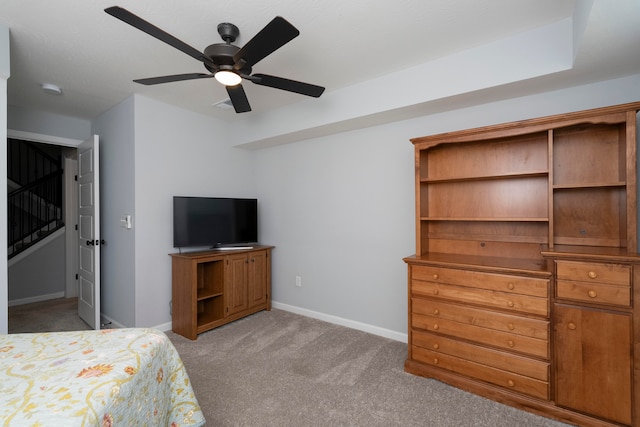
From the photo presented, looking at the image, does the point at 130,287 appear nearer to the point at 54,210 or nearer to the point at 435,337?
the point at 435,337

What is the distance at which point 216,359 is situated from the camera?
2.61m

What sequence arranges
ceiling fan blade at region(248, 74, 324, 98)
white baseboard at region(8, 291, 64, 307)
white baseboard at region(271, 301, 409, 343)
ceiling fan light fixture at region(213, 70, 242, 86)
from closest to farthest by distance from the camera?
ceiling fan light fixture at region(213, 70, 242, 86)
ceiling fan blade at region(248, 74, 324, 98)
white baseboard at region(271, 301, 409, 343)
white baseboard at region(8, 291, 64, 307)

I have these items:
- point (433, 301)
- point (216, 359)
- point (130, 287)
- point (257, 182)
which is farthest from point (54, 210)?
point (433, 301)

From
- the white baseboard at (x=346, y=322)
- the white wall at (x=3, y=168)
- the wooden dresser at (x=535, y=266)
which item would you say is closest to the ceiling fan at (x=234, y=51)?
the white wall at (x=3, y=168)

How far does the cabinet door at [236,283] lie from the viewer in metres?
3.36

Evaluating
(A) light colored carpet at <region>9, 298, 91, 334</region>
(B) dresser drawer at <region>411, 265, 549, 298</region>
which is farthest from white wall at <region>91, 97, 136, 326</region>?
(B) dresser drawer at <region>411, 265, 549, 298</region>

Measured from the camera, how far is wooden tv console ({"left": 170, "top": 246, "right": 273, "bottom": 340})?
120 inches

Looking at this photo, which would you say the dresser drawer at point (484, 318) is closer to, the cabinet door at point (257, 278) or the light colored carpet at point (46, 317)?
the cabinet door at point (257, 278)

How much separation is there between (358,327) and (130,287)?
2455 millimetres

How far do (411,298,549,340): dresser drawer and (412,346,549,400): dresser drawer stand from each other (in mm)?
280

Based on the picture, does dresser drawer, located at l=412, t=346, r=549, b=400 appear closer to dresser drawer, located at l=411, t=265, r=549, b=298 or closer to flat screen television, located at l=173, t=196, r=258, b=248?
dresser drawer, located at l=411, t=265, r=549, b=298

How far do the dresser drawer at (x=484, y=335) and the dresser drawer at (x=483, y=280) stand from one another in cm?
29

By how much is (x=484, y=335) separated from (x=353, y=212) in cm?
168

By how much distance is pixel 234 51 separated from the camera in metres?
1.72
